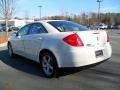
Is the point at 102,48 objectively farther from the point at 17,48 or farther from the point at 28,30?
the point at 17,48

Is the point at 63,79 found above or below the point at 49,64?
below

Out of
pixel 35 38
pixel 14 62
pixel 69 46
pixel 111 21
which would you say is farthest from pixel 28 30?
pixel 111 21

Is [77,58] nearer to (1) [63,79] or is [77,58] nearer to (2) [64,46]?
(2) [64,46]

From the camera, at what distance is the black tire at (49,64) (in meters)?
6.63

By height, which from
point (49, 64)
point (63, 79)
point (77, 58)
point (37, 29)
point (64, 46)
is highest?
point (37, 29)

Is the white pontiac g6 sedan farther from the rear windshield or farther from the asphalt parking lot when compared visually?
the asphalt parking lot

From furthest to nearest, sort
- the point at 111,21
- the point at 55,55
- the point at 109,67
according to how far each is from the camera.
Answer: the point at 111,21
the point at 109,67
the point at 55,55

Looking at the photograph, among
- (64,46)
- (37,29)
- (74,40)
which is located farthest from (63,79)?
(37,29)

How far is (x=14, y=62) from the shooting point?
31.1 ft

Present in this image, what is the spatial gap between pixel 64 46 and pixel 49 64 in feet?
2.89

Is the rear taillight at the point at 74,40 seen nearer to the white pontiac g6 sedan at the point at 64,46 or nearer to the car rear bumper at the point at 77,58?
the white pontiac g6 sedan at the point at 64,46

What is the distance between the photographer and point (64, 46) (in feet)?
20.6

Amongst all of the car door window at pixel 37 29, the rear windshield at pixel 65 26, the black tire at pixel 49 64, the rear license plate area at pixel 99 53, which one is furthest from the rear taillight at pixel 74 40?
the car door window at pixel 37 29

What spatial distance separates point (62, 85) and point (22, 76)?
5.16 ft
